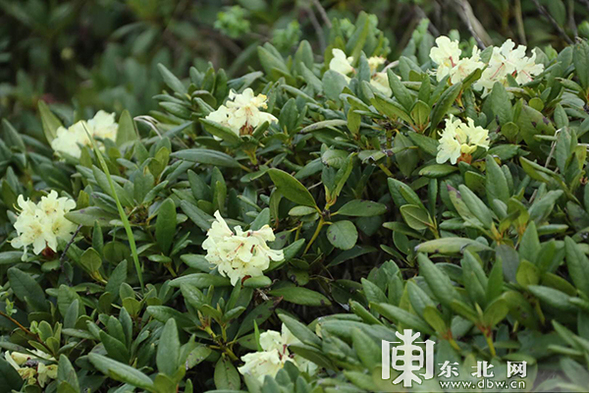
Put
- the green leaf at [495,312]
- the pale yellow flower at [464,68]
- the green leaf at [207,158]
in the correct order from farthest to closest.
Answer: the green leaf at [207,158]
the pale yellow flower at [464,68]
the green leaf at [495,312]

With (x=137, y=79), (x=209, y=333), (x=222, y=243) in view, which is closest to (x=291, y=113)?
(x=222, y=243)

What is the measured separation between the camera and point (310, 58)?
2025 mm

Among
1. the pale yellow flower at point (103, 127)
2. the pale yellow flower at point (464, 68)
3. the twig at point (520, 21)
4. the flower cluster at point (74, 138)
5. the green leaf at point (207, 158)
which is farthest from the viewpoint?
the twig at point (520, 21)

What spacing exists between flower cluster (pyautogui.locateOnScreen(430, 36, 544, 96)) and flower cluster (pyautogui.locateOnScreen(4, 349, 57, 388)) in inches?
43.9

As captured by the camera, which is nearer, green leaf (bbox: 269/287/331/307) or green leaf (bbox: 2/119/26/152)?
green leaf (bbox: 269/287/331/307)

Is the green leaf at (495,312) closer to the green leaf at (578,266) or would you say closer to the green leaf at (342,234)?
the green leaf at (578,266)

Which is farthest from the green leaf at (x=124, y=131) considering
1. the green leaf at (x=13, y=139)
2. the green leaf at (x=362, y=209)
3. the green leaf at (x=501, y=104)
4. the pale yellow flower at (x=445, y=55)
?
the green leaf at (x=501, y=104)

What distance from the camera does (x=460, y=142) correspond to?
137cm

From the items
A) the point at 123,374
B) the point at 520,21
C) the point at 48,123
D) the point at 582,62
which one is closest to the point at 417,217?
the point at 582,62

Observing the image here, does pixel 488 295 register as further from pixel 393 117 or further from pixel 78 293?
pixel 78 293

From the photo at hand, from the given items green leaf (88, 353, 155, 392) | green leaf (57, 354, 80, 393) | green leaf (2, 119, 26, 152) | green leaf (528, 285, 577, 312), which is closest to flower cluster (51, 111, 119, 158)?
green leaf (2, 119, 26, 152)

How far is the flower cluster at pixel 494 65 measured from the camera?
153 centimetres

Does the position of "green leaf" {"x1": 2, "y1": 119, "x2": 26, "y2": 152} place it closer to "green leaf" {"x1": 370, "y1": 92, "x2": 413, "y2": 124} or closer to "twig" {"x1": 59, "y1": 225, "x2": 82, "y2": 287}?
"twig" {"x1": 59, "y1": 225, "x2": 82, "y2": 287}

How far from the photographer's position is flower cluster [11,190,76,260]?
1568mm
